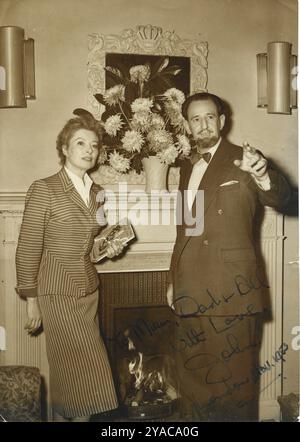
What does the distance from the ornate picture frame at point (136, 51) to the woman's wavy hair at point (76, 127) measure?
0.04 meters

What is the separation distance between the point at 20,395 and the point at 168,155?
125 cm

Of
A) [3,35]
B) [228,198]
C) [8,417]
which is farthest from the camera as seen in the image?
[228,198]

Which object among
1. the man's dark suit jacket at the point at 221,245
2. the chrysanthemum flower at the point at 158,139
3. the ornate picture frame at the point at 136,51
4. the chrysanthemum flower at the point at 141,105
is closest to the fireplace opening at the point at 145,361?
the man's dark suit jacket at the point at 221,245

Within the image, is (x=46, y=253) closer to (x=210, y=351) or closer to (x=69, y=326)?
(x=69, y=326)

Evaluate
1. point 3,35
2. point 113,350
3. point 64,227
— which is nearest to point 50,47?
point 3,35

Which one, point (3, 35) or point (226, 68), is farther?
point (226, 68)

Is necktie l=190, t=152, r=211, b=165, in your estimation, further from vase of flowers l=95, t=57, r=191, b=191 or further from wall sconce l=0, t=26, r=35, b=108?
wall sconce l=0, t=26, r=35, b=108

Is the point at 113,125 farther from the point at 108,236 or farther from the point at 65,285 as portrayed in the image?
the point at 65,285

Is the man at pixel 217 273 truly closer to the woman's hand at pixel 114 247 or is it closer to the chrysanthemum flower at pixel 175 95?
the chrysanthemum flower at pixel 175 95

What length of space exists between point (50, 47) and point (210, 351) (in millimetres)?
1623

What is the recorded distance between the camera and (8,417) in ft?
6.92

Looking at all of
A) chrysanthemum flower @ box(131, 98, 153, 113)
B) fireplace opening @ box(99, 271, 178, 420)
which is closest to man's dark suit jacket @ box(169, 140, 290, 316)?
fireplace opening @ box(99, 271, 178, 420)

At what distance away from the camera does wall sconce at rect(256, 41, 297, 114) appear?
2.42 meters

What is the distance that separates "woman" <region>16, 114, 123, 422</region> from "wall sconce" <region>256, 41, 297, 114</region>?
85 centimetres
